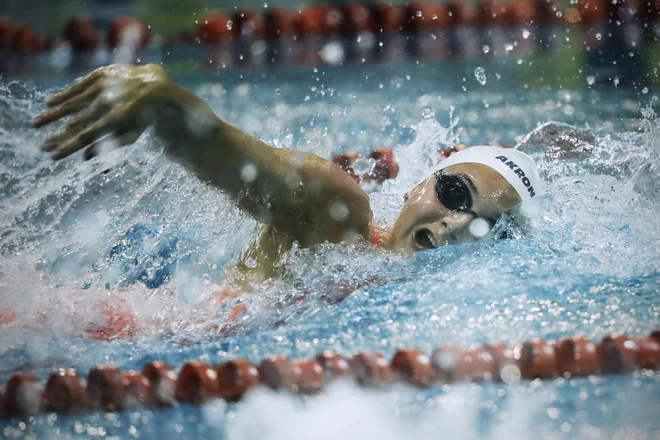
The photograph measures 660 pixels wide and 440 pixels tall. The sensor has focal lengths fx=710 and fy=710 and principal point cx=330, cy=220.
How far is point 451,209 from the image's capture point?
2.16 meters

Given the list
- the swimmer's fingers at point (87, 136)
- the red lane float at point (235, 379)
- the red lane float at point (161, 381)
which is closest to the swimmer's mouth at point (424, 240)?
the red lane float at point (235, 379)

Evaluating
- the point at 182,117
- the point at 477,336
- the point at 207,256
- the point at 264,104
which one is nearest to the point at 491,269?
the point at 477,336

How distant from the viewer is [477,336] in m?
1.77

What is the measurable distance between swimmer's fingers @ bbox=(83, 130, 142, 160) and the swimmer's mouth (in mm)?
993

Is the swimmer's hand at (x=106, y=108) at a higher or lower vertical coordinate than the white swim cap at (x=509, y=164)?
Answer: higher

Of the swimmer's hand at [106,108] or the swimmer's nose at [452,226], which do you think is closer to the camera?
the swimmer's hand at [106,108]

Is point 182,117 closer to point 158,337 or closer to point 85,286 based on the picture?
point 158,337

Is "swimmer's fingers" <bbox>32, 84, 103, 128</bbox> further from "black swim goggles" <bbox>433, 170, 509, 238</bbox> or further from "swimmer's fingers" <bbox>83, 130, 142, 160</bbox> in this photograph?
"black swim goggles" <bbox>433, 170, 509, 238</bbox>

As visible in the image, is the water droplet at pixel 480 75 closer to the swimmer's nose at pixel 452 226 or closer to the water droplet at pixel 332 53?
the water droplet at pixel 332 53

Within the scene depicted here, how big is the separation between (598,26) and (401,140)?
2.66 m

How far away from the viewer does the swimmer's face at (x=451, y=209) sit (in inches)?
84.5

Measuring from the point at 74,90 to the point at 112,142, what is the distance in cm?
14

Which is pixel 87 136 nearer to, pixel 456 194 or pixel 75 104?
pixel 75 104

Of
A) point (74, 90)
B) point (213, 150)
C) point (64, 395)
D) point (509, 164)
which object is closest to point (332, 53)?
point (509, 164)
